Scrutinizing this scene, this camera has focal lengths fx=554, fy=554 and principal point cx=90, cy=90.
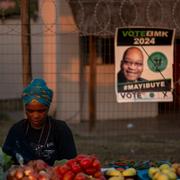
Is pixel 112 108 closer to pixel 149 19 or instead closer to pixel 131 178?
pixel 149 19

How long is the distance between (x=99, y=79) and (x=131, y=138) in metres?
1.70

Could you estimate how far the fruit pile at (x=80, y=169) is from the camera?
3162 mm

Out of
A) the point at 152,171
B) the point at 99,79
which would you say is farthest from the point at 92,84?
the point at 152,171

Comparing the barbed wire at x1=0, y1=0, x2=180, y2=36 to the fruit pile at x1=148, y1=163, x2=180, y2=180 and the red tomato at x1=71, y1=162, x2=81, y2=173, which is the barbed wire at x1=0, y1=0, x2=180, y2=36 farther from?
the red tomato at x1=71, y1=162, x2=81, y2=173

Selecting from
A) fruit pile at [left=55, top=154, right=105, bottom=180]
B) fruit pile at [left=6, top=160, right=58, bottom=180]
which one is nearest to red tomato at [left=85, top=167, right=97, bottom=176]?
fruit pile at [left=55, top=154, right=105, bottom=180]

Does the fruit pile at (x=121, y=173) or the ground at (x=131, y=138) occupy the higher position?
the fruit pile at (x=121, y=173)

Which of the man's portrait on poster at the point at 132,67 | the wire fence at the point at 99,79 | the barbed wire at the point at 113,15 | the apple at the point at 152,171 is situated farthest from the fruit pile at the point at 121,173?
the barbed wire at the point at 113,15

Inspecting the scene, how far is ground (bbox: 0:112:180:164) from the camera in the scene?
8719 mm

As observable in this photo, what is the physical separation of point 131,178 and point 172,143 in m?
5.94

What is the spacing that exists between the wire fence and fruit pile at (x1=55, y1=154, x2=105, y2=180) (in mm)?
5085

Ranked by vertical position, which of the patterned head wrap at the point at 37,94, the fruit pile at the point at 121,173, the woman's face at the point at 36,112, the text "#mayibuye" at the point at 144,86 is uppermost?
the patterned head wrap at the point at 37,94

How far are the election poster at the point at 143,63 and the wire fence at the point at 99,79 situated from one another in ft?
2.93

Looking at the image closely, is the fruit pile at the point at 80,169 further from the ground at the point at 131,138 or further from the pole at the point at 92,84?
the pole at the point at 92,84

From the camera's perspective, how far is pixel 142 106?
35.2ft
